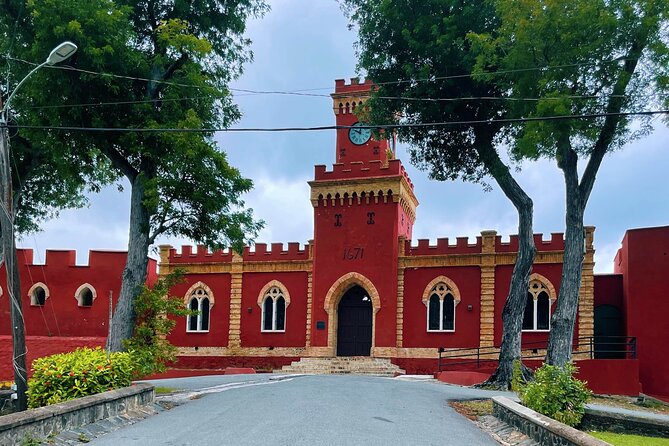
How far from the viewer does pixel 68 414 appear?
934cm

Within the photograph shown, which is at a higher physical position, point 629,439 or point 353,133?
point 353,133

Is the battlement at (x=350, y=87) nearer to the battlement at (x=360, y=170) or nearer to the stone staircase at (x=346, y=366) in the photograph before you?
the battlement at (x=360, y=170)

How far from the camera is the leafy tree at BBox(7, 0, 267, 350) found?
1520 centimetres

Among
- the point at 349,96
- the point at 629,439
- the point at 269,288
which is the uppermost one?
the point at 349,96

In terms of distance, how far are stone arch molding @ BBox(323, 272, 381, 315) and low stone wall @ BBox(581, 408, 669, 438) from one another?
18275mm

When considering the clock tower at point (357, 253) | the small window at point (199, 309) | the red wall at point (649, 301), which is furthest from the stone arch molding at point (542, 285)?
the small window at point (199, 309)

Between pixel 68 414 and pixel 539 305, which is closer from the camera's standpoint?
pixel 68 414

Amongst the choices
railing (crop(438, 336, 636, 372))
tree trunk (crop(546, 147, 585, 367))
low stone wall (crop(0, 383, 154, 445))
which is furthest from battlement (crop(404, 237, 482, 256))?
low stone wall (crop(0, 383, 154, 445))

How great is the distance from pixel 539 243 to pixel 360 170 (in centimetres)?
833

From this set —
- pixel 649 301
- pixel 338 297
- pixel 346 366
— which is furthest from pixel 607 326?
pixel 338 297

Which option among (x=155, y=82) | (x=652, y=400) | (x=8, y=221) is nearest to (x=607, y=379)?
(x=652, y=400)

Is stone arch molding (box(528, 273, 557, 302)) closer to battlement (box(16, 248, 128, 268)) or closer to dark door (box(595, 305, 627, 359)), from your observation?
dark door (box(595, 305, 627, 359))

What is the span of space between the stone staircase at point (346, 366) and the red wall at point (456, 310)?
60.7 inches

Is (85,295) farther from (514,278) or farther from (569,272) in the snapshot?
(569,272)
